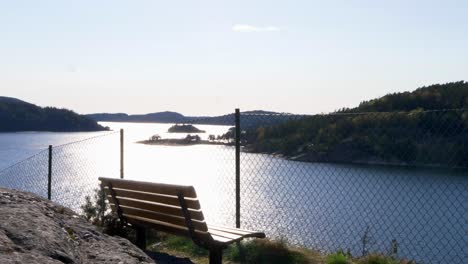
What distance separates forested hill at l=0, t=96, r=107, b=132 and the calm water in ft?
105

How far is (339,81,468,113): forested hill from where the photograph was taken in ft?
32.6

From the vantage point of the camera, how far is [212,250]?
564cm

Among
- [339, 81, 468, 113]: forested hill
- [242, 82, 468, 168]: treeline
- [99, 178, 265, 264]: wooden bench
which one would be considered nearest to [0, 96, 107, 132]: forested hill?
[339, 81, 468, 113]: forested hill

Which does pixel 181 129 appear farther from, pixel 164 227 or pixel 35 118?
pixel 35 118

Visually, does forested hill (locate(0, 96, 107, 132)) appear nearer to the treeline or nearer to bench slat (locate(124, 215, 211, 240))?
the treeline

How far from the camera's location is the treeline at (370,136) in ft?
22.7

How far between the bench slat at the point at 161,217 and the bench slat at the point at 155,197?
0.16 m

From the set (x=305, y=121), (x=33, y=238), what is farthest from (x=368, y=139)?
(x=33, y=238)

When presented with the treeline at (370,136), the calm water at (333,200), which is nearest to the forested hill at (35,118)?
the calm water at (333,200)

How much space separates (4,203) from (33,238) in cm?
70

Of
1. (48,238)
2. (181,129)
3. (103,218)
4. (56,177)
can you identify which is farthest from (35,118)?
(48,238)

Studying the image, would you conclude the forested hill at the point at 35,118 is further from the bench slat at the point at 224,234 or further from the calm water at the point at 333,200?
the bench slat at the point at 224,234

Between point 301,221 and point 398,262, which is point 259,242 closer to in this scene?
point 398,262

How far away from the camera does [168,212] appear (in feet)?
19.4
